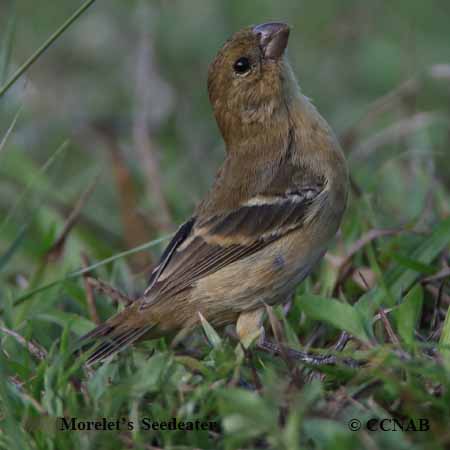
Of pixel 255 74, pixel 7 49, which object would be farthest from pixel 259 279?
pixel 7 49

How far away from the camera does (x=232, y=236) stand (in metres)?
4.52

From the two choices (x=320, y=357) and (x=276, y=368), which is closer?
(x=320, y=357)

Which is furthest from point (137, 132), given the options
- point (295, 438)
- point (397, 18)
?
point (295, 438)

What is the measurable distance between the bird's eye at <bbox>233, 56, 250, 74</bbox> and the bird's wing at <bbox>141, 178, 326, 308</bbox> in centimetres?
73

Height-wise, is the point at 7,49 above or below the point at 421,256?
above

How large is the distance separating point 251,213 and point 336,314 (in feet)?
3.74

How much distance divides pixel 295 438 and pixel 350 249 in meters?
2.23

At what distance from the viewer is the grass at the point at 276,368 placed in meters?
3.00

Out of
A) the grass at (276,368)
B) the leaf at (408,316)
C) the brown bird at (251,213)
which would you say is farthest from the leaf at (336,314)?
the brown bird at (251,213)

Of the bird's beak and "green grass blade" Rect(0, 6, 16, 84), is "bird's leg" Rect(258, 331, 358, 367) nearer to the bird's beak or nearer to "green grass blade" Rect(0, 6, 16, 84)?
the bird's beak

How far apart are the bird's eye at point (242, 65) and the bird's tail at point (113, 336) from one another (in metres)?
1.43

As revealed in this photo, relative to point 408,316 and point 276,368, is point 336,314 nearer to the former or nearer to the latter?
point 408,316

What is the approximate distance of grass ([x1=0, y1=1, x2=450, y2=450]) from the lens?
3002 mm

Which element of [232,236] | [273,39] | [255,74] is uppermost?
[273,39]
